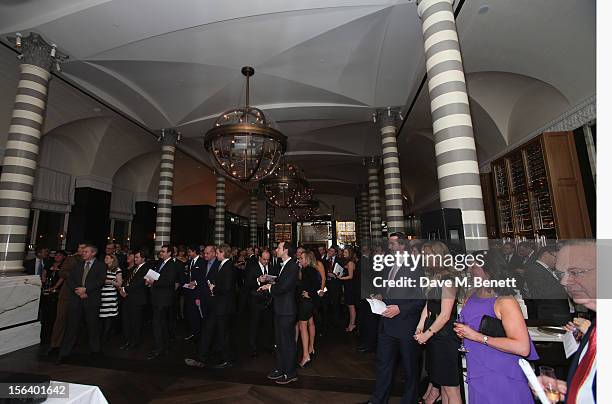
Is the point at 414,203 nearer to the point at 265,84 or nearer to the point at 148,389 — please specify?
the point at 265,84

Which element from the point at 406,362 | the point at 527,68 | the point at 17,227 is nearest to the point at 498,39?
the point at 527,68

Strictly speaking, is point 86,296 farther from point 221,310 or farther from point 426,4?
point 426,4

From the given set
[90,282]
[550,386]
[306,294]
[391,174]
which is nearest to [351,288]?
[306,294]

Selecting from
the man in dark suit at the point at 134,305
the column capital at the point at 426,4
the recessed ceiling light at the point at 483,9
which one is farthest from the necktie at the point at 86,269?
the recessed ceiling light at the point at 483,9

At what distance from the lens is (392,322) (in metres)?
2.68

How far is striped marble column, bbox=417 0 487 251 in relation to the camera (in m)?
3.54

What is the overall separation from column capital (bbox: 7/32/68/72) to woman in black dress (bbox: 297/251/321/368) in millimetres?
6594

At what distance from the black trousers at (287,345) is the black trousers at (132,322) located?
2.77 meters

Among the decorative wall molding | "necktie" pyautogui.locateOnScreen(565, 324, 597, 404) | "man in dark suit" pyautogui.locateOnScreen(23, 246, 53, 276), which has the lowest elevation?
"necktie" pyautogui.locateOnScreen(565, 324, 597, 404)

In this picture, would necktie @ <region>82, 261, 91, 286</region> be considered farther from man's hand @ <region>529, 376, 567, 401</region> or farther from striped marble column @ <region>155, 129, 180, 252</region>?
striped marble column @ <region>155, 129, 180, 252</region>

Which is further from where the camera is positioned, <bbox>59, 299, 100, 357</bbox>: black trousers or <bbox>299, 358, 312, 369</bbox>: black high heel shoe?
<bbox>59, 299, 100, 357</bbox>: black trousers

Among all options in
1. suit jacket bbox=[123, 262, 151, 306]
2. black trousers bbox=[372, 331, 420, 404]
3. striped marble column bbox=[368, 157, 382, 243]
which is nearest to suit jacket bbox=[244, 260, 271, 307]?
suit jacket bbox=[123, 262, 151, 306]

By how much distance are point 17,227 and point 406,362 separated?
7061mm

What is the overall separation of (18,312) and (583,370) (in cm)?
706
